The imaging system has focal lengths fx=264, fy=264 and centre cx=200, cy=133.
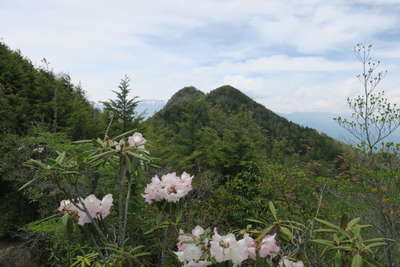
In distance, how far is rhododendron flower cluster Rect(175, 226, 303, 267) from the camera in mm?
871

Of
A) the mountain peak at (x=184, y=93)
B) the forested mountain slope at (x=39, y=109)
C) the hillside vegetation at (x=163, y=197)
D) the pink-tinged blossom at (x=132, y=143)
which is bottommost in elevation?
the hillside vegetation at (x=163, y=197)

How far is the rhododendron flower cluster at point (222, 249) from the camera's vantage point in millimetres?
871

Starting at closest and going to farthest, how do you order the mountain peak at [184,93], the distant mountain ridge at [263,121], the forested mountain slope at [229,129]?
the forested mountain slope at [229,129] → the distant mountain ridge at [263,121] → the mountain peak at [184,93]

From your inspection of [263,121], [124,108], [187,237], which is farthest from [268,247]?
[263,121]

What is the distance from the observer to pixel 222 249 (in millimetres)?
870

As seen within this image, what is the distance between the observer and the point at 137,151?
1123 mm

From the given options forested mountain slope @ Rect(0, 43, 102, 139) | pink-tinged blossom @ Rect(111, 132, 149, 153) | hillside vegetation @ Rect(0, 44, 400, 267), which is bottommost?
hillside vegetation @ Rect(0, 44, 400, 267)

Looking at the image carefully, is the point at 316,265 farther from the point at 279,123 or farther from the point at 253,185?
the point at 279,123

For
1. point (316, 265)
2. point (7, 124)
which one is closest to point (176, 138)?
point (7, 124)

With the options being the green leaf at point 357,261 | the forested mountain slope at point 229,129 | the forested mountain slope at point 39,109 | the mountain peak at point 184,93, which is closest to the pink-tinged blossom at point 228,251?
the green leaf at point 357,261

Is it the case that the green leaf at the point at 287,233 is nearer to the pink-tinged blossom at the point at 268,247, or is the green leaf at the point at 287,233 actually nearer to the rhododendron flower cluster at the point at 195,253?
the pink-tinged blossom at the point at 268,247

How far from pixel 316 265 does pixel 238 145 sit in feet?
15.2

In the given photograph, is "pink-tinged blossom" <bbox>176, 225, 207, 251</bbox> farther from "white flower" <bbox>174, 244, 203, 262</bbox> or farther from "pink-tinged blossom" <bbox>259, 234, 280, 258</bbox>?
"pink-tinged blossom" <bbox>259, 234, 280, 258</bbox>

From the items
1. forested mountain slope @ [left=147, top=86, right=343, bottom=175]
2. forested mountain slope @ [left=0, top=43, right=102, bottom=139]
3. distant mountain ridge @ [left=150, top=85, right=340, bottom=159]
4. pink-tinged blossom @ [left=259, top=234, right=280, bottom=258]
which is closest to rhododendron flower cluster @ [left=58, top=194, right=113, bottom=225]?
pink-tinged blossom @ [left=259, top=234, right=280, bottom=258]
